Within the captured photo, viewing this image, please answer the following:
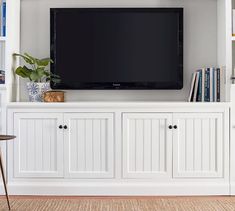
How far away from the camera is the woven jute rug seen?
3.26 m

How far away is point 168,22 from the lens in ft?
12.8

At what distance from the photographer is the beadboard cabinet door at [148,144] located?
3.62 meters

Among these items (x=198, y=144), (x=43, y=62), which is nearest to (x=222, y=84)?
(x=198, y=144)

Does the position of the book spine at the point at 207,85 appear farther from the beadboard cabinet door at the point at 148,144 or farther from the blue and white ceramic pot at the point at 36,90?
the blue and white ceramic pot at the point at 36,90

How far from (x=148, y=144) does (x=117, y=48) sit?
2.90 feet

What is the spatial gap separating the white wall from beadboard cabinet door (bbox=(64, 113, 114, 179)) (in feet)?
1.44

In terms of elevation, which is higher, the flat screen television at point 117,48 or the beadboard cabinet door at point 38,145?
the flat screen television at point 117,48

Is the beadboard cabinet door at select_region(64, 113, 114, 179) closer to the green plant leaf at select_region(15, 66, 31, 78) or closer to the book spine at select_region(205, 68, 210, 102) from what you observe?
the green plant leaf at select_region(15, 66, 31, 78)

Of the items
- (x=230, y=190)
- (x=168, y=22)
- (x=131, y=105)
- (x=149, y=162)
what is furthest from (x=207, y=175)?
(x=168, y=22)

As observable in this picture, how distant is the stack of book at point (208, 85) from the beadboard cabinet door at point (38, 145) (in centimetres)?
114

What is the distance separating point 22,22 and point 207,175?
81.4 inches

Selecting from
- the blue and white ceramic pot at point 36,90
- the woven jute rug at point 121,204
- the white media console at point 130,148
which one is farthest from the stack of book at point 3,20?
the woven jute rug at point 121,204

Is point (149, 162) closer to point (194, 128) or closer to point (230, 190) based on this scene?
point (194, 128)

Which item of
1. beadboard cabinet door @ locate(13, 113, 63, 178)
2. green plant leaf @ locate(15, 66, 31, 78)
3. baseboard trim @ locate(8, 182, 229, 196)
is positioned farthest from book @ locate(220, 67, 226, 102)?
green plant leaf @ locate(15, 66, 31, 78)
